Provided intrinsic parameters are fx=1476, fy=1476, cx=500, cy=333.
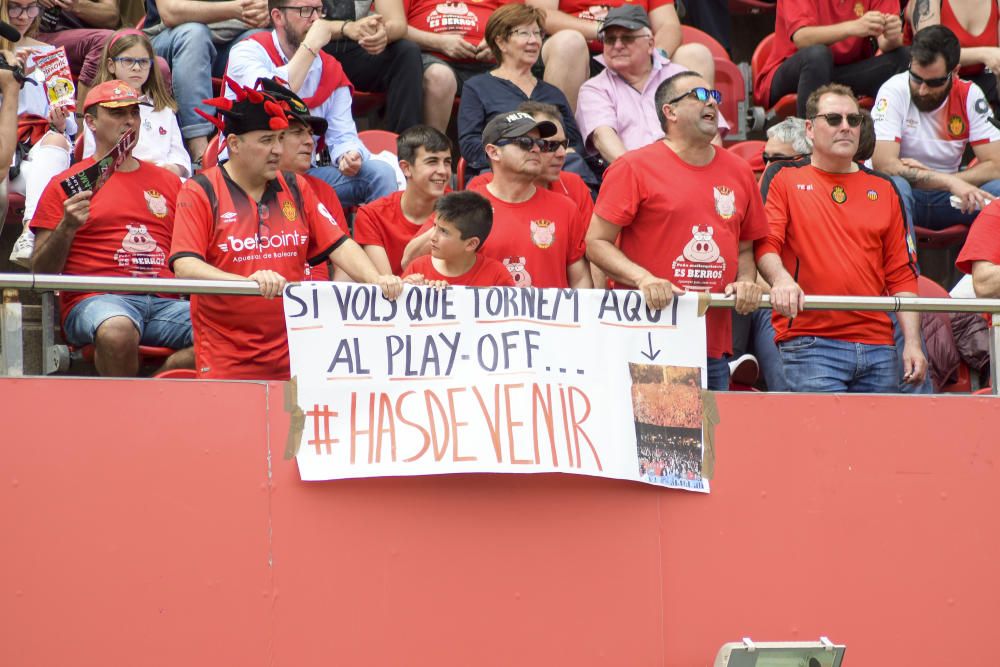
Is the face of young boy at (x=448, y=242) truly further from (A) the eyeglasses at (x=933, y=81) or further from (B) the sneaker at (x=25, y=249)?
(A) the eyeglasses at (x=933, y=81)

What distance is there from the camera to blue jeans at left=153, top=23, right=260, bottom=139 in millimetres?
8031

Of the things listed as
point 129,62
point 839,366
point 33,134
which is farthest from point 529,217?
point 33,134

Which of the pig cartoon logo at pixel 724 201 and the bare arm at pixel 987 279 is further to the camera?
the bare arm at pixel 987 279

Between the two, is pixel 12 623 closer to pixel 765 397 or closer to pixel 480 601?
pixel 480 601

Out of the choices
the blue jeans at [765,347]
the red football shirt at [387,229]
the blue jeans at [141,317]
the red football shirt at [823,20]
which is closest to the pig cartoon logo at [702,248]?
the blue jeans at [765,347]

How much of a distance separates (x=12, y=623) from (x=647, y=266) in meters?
2.90

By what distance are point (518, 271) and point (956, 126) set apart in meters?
3.57

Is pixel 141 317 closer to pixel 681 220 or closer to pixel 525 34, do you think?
pixel 681 220

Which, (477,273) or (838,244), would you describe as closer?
(477,273)

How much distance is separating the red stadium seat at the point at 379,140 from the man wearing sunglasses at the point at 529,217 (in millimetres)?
1763

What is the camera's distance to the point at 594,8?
9352 millimetres

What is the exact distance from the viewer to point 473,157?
791 cm

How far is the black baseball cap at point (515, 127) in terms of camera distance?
656 cm

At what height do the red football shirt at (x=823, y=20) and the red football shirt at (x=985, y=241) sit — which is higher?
the red football shirt at (x=823, y=20)
